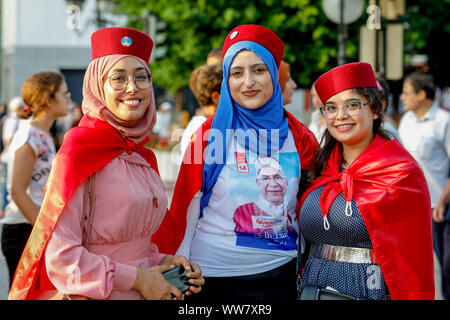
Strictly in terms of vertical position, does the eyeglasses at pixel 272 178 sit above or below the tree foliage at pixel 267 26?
below

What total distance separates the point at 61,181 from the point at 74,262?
0.37m

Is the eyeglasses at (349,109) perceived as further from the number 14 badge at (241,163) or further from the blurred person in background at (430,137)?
the blurred person in background at (430,137)

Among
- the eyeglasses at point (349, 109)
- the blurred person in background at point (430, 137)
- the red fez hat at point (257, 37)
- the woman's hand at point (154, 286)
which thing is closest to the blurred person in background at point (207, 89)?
the red fez hat at point (257, 37)

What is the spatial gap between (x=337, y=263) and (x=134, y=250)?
1.14m

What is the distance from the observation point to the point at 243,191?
3.22 metres

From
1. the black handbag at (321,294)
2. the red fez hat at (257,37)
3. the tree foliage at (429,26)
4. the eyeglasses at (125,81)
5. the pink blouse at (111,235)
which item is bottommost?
the black handbag at (321,294)

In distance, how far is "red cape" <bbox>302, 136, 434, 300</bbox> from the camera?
294cm

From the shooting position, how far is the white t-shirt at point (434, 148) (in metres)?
5.88

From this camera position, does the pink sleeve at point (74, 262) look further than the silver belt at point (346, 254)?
No

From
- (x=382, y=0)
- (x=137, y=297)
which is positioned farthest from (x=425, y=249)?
(x=382, y=0)

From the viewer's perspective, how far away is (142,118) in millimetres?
2865

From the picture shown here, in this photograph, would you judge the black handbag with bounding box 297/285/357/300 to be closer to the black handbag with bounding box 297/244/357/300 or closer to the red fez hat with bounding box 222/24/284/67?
the black handbag with bounding box 297/244/357/300

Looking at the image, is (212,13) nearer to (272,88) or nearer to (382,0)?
(382,0)

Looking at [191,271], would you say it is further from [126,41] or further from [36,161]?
[36,161]
